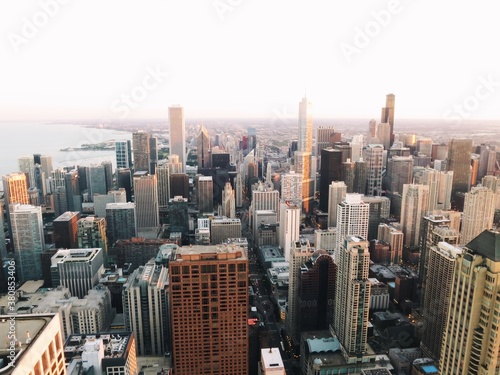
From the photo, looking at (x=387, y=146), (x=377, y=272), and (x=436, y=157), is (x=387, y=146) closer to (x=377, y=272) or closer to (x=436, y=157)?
(x=436, y=157)

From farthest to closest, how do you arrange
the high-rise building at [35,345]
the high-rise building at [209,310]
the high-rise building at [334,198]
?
the high-rise building at [334,198], the high-rise building at [209,310], the high-rise building at [35,345]

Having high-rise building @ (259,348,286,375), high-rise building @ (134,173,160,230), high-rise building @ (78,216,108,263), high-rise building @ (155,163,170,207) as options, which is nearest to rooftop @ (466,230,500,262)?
high-rise building @ (259,348,286,375)

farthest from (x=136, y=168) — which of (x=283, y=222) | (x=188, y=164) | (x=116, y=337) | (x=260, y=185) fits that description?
(x=116, y=337)

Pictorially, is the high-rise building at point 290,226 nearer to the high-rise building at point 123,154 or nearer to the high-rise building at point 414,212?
the high-rise building at point 414,212

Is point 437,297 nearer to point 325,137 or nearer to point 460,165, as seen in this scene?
point 460,165

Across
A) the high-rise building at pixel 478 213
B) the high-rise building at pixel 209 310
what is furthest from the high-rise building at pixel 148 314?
the high-rise building at pixel 478 213

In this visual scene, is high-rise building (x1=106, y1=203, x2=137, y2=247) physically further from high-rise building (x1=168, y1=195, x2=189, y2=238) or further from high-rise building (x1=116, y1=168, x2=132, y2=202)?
high-rise building (x1=116, y1=168, x2=132, y2=202)

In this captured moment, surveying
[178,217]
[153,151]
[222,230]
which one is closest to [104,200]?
[178,217]
